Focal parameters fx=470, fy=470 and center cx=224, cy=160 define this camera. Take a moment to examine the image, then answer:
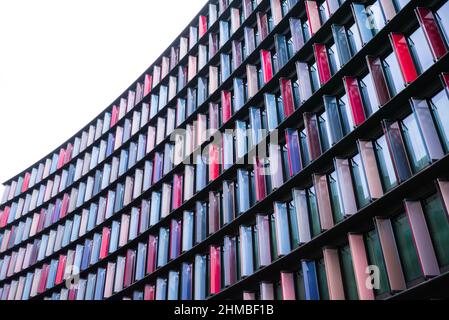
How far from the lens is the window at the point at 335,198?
1577 centimetres

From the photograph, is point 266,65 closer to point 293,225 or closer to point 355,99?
point 355,99

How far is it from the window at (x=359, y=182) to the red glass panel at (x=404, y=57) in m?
2.96

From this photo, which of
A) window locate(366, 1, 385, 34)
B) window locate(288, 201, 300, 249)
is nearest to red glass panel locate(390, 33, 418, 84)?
window locate(366, 1, 385, 34)

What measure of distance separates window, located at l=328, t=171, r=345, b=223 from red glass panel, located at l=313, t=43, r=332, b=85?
149 inches

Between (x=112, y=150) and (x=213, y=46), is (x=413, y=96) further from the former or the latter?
(x=112, y=150)

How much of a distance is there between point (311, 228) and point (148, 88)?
1999 cm

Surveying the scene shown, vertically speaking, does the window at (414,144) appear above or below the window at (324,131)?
below

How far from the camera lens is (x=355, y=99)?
16203 mm

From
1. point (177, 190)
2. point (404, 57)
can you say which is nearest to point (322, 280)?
point (404, 57)

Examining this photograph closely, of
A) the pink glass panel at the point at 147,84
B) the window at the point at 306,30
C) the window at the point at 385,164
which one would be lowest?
the window at the point at 385,164

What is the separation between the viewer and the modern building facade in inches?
534

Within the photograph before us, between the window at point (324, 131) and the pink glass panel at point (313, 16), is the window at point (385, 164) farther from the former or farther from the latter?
the pink glass panel at point (313, 16)

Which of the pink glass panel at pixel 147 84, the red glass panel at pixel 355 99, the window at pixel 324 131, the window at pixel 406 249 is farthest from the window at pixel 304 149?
the pink glass panel at pixel 147 84
